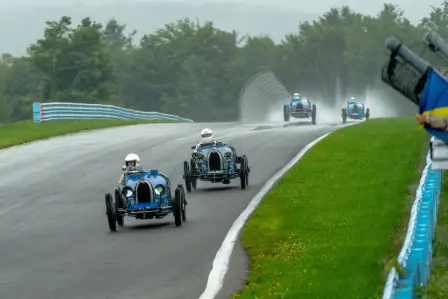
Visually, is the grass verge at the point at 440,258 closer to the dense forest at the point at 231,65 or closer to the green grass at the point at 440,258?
the green grass at the point at 440,258

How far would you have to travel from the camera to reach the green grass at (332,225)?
11750mm

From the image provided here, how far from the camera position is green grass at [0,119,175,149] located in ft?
118

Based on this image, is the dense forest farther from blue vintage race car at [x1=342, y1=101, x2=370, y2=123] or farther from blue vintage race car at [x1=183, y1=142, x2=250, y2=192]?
blue vintage race car at [x1=183, y1=142, x2=250, y2=192]

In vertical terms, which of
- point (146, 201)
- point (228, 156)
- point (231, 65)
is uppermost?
point (231, 65)

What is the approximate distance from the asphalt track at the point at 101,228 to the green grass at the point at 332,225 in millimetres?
531

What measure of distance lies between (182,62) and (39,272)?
145 meters

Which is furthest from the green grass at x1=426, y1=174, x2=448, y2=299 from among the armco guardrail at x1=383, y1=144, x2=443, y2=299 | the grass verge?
the armco guardrail at x1=383, y1=144, x2=443, y2=299

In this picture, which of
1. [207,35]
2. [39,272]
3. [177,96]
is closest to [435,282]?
[39,272]

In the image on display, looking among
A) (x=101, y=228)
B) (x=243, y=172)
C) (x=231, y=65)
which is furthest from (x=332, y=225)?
→ (x=231, y=65)

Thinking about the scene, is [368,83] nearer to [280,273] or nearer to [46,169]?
[46,169]

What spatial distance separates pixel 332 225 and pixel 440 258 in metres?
3.01

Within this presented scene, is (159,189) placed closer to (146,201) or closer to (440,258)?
(146,201)

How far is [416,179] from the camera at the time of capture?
67.3ft

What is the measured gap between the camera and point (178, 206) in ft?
56.2
